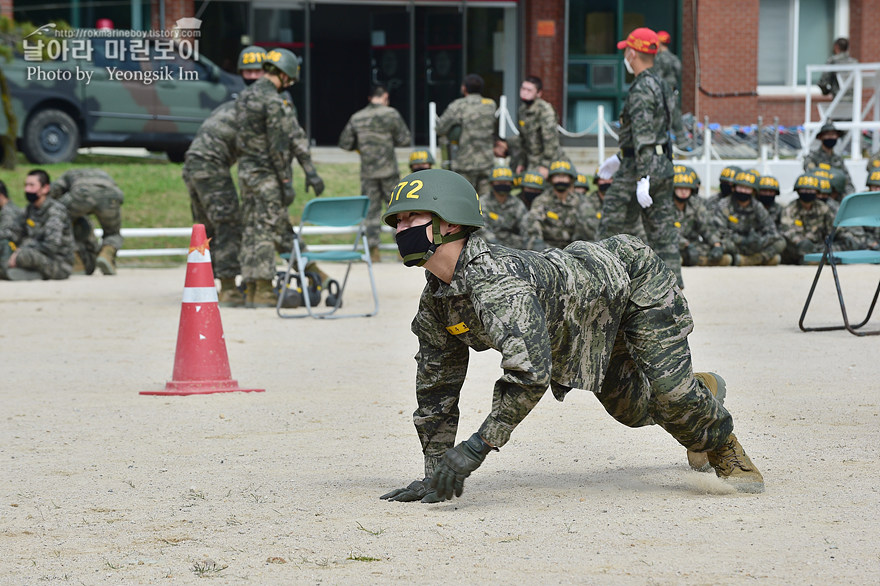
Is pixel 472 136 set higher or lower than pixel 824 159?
higher

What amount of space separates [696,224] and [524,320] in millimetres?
12624

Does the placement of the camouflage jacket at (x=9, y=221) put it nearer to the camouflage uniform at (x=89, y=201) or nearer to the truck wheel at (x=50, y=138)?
the camouflage uniform at (x=89, y=201)

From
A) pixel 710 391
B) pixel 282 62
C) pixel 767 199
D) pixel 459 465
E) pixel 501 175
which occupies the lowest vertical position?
pixel 459 465

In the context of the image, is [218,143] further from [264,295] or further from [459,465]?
[459,465]

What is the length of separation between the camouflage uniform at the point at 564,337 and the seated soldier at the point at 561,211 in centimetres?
1107

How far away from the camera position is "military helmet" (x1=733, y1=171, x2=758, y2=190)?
1645 cm

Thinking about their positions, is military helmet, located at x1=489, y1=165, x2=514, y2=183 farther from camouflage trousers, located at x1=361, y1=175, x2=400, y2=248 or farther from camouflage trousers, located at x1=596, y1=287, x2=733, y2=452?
camouflage trousers, located at x1=596, y1=287, x2=733, y2=452

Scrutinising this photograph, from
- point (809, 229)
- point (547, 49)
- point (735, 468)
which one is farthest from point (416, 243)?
point (547, 49)

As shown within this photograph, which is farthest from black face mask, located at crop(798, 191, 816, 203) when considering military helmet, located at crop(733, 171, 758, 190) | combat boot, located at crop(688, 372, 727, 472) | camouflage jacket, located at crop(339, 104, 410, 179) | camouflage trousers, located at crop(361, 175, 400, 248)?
combat boot, located at crop(688, 372, 727, 472)

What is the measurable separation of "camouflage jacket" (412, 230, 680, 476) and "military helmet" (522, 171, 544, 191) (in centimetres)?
1191

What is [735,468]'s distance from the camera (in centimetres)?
496

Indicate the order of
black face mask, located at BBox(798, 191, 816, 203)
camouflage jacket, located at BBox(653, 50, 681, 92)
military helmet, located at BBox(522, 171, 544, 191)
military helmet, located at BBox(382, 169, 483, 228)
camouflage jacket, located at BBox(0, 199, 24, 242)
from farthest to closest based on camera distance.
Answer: military helmet, located at BBox(522, 171, 544, 191) → black face mask, located at BBox(798, 191, 816, 203) → camouflage jacket, located at BBox(653, 50, 681, 92) → camouflage jacket, located at BBox(0, 199, 24, 242) → military helmet, located at BBox(382, 169, 483, 228)

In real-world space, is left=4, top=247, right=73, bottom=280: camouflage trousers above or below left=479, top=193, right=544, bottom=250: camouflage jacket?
below

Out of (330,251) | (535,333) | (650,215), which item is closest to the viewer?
(535,333)
